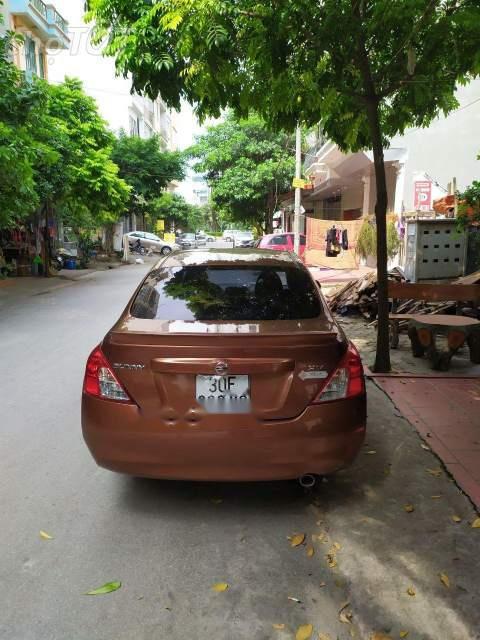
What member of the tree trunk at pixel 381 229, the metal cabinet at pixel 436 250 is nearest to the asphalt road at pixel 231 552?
the tree trunk at pixel 381 229

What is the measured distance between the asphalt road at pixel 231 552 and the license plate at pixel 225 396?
72 centimetres

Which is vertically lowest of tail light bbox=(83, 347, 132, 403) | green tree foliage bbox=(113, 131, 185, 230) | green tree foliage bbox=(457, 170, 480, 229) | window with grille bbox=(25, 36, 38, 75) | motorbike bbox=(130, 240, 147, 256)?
motorbike bbox=(130, 240, 147, 256)

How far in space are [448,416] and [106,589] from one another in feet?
11.6

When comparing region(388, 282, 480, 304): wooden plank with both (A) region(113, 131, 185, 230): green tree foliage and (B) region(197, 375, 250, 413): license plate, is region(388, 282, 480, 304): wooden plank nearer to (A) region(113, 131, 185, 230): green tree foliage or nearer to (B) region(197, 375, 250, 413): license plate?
(B) region(197, 375, 250, 413): license plate

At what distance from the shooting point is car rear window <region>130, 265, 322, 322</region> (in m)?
3.56

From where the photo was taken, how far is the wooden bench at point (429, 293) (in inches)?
307

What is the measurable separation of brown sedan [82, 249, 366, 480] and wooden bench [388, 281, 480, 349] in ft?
16.1

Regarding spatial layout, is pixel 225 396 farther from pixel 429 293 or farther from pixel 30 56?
pixel 30 56

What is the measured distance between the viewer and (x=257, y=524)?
3.23 m

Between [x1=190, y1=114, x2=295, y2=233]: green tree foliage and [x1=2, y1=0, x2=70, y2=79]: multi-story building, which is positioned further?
[x1=190, y1=114, x2=295, y2=233]: green tree foliage

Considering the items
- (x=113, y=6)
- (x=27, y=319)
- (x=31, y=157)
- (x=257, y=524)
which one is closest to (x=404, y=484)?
(x=257, y=524)

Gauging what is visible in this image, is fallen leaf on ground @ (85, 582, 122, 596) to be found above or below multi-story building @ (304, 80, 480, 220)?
below

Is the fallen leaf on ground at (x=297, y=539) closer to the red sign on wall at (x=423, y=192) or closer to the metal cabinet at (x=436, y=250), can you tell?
the metal cabinet at (x=436, y=250)

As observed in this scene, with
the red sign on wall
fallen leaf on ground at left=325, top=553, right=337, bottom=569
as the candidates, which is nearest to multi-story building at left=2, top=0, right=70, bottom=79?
the red sign on wall
